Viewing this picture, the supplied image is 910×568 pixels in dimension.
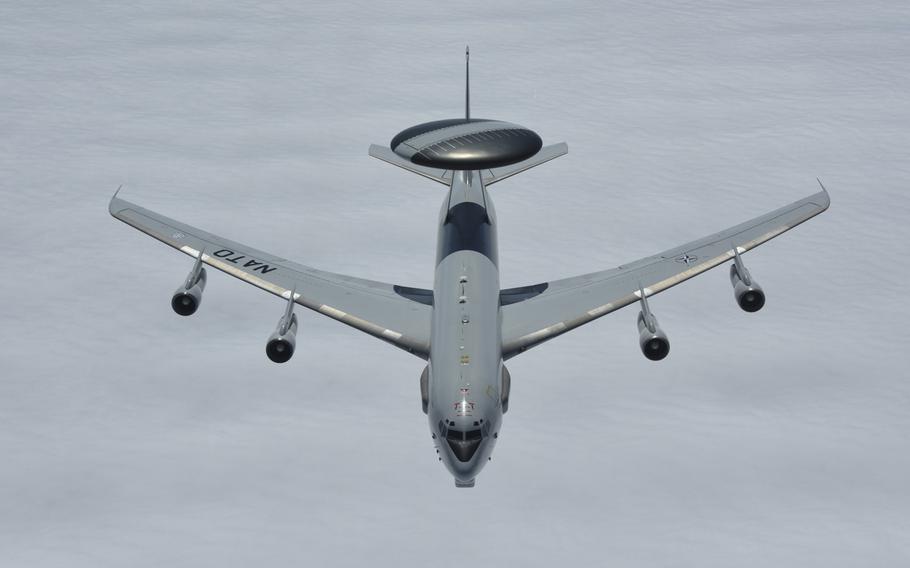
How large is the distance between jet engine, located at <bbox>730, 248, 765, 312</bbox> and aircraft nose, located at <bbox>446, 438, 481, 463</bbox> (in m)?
22.7

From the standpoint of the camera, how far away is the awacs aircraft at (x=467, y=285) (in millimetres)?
62375

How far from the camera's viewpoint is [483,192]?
76125mm

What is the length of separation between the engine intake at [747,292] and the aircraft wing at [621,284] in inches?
53.4

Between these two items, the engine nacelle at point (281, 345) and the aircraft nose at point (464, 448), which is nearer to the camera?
the aircraft nose at point (464, 448)

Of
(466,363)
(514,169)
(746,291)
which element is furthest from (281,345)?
(746,291)

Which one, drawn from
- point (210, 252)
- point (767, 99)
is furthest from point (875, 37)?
point (210, 252)

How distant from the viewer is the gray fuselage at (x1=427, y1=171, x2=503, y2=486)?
2173 inches

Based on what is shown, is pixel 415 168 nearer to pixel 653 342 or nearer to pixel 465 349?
pixel 653 342

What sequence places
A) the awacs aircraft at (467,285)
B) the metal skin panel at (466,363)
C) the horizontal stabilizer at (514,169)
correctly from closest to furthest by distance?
the metal skin panel at (466,363) < the awacs aircraft at (467,285) < the horizontal stabilizer at (514,169)

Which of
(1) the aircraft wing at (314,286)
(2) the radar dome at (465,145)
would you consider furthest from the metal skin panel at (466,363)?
(2) the radar dome at (465,145)

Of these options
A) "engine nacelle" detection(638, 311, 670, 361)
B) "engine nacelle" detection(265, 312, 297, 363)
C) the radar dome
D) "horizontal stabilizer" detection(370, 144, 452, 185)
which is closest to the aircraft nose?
"engine nacelle" detection(265, 312, 297, 363)

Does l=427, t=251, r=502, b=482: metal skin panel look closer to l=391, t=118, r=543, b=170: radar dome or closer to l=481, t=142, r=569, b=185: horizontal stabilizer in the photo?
l=391, t=118, r=543, b=170: radar dome

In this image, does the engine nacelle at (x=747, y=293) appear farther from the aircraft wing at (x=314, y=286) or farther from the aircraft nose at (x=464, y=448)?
the aircraft nose at (x=464, y=448)

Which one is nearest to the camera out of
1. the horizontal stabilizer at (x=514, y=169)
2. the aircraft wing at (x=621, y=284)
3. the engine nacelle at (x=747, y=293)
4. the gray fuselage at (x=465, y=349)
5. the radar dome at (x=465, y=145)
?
the gray fuselage at (x=465, y=349)
